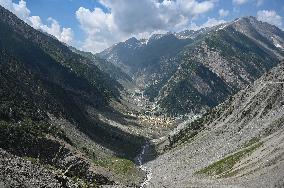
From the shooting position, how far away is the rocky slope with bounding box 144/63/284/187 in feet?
385

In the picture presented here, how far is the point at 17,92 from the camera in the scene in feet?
617

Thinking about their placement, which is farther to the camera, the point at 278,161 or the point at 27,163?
the point at 278,161

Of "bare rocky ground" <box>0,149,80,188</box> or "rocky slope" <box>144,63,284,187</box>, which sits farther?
"rocky slope" <box>144,63,284,187</box>

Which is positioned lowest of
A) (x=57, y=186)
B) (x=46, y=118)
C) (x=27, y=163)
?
(x=57, y=186)

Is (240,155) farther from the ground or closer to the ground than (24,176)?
closer to the ground

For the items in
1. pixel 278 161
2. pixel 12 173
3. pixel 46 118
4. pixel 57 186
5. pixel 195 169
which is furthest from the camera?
pixel 46 118

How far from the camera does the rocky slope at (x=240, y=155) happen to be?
385 ft

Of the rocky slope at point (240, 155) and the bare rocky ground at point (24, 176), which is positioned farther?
the rocky slope at point (240, 155)

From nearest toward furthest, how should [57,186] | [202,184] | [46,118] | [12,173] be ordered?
[12,173] → [57,186] → [202,184] → [46,118]

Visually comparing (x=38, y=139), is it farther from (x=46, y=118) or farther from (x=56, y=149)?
(x=46, y=118)

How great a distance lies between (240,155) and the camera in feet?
473

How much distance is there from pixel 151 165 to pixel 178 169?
27312mm

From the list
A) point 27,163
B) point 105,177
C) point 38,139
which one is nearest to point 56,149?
point 38,139

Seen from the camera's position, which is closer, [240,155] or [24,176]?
[24,176]
